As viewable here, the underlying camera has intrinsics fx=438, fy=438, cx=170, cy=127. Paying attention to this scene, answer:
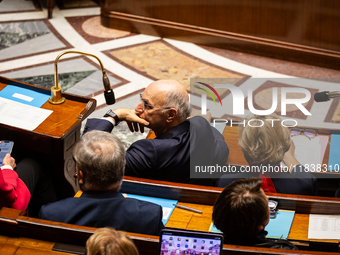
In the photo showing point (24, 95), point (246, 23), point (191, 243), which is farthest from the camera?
point (246, 23)

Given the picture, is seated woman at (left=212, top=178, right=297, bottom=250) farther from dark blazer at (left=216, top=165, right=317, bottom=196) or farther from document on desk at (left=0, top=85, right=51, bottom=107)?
document on desk at (left=0, top=85, right=51, bottom=107)

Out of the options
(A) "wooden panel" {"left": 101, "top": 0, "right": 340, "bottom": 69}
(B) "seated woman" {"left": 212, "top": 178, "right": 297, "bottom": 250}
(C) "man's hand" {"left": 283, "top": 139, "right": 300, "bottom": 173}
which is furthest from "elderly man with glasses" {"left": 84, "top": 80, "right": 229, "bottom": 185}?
(A) "wooden panel" {"left": 101, "top": 0, "right": 340, "bottom": 69}

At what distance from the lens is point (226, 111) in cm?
478

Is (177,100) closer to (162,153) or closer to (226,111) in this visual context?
(162,153)

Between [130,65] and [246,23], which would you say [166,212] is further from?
[246,23]

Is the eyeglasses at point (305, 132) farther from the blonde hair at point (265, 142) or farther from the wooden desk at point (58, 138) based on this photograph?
the wooden desk at point (58, 138)

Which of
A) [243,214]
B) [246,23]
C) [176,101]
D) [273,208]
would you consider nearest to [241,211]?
[243,214]

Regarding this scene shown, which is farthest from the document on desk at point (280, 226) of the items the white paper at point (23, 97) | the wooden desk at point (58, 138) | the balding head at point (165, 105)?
the white paper at point (23, 97)

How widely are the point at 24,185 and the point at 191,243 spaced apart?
1.36 metres

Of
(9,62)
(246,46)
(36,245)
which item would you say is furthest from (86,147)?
(246,46)

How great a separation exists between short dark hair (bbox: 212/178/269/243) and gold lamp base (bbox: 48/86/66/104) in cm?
178

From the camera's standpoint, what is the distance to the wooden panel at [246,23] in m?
5.58

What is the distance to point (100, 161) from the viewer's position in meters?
2.00

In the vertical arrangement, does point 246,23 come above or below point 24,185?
above
